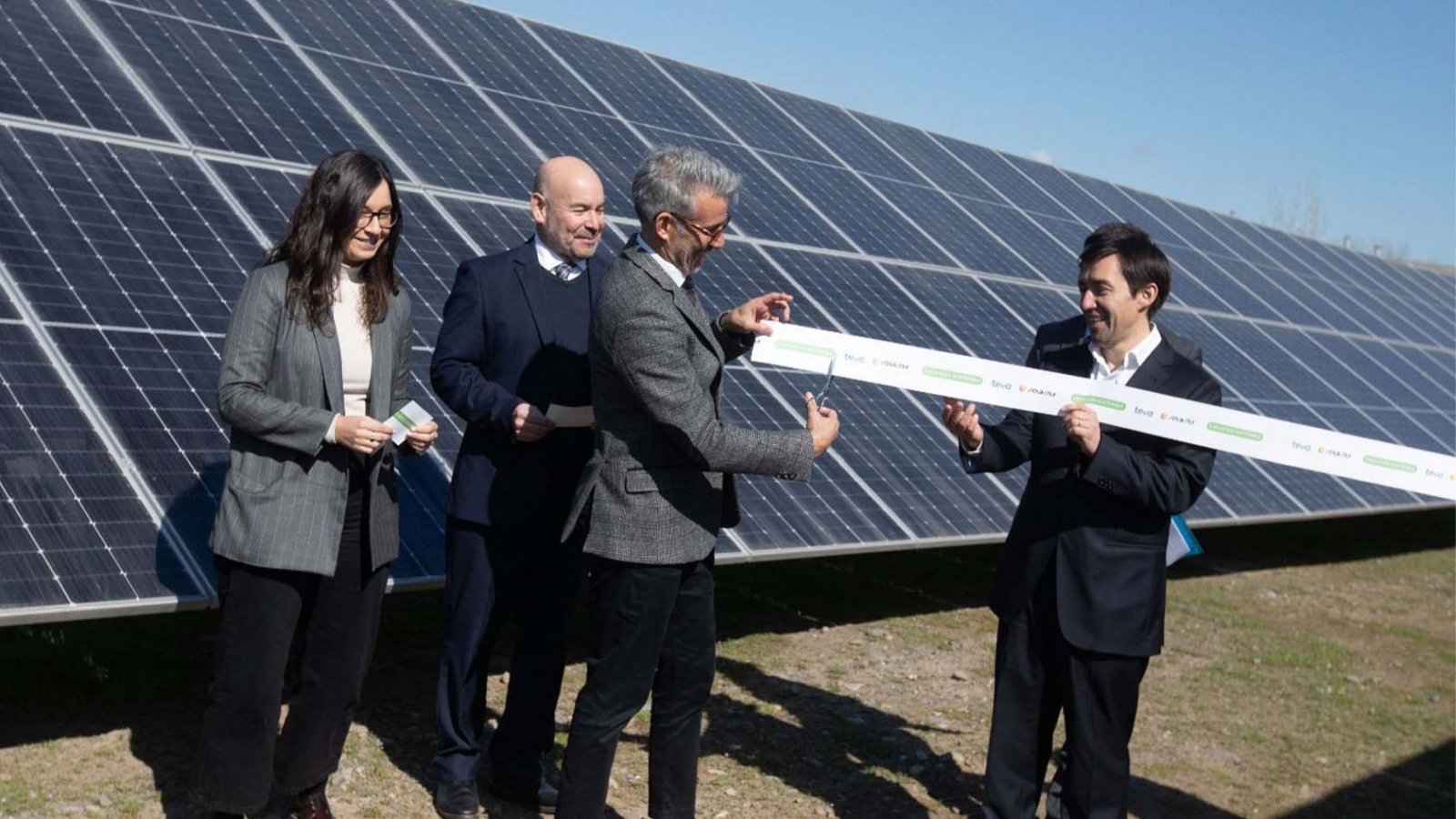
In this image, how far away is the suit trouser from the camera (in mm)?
4879

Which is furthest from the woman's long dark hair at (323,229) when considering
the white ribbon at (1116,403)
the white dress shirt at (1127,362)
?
the white dress shirt at (1127,362)

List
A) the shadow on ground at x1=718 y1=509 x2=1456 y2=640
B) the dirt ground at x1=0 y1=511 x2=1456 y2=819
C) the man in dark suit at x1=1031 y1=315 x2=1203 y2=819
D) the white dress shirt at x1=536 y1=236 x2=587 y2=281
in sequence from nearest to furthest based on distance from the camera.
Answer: the man in dark suit at x1=1031 y1=315 x2=1203 y2=819 → the white dress shirt at x1=536 y1=236 x2=587 y2=281 → the dirt ground at x1=0 y1=511 x2=1456 y2=819 → the shadow on ground at x1=718 y1=509 x2=1456 y2=640

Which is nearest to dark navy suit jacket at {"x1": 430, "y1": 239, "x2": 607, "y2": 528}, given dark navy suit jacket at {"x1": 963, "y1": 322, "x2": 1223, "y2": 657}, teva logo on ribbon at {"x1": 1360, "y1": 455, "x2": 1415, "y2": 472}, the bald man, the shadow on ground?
the bald man

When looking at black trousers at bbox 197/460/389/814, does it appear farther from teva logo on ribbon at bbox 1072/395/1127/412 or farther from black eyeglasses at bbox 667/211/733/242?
teva logo on ribbon at bbox 1072/395/1127/412

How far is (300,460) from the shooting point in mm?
4633

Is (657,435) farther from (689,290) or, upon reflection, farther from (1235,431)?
(1235,431)

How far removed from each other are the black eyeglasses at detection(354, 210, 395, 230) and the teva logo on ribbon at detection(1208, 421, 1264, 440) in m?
2.62

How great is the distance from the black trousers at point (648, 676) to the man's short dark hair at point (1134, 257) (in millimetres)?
1540

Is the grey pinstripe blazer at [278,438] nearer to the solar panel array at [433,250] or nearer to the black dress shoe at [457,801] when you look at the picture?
the solar panel array at [433,250]

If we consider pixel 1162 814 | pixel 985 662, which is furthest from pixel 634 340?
pixel 985 662

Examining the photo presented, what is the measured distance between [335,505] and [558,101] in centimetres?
561

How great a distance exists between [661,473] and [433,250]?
10.9ft

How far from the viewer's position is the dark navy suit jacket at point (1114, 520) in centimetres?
470

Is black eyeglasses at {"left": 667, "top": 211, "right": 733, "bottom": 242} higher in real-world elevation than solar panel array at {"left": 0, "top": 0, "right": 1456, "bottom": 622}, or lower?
higher
